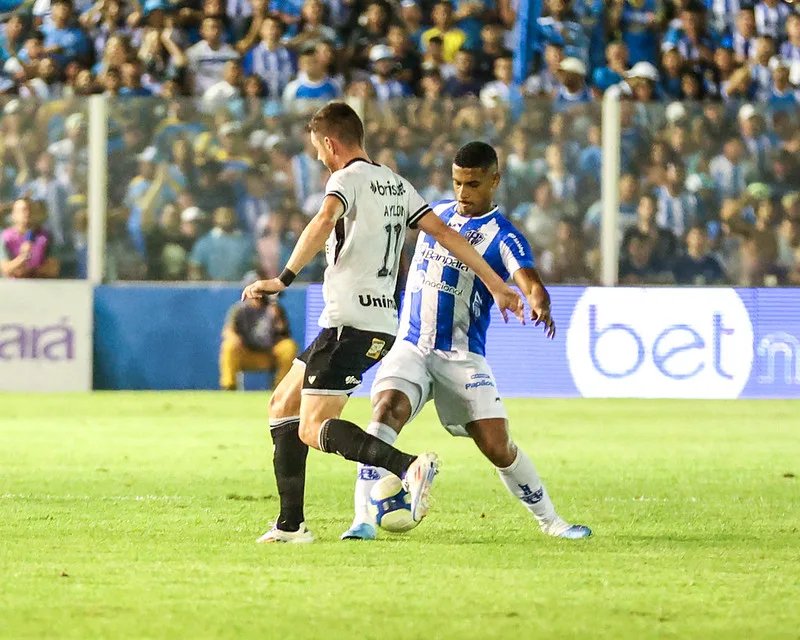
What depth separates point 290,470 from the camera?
708cm

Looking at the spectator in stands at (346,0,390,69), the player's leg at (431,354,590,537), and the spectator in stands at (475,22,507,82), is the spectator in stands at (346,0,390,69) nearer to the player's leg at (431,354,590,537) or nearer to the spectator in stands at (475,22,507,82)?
the spectator in stands at (475,22,507,82)

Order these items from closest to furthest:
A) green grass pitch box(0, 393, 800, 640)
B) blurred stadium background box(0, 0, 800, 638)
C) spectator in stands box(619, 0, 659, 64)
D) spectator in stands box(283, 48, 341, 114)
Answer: green grass pitch box(0, 393, 800, 640) → blurred stadium background box(0, 0, 800, 638) → spectator in stands box(283, 48, 341, 114) → spectator in stands box(619, 0, 659, 64)

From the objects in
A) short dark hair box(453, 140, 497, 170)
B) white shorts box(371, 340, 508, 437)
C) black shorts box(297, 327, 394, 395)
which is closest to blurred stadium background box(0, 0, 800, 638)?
white shorts box(371, 340, 508, 437)

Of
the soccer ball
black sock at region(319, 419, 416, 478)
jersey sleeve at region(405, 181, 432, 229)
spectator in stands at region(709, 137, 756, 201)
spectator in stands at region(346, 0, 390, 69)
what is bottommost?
the soccer ball

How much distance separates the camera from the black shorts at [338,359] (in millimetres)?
6891

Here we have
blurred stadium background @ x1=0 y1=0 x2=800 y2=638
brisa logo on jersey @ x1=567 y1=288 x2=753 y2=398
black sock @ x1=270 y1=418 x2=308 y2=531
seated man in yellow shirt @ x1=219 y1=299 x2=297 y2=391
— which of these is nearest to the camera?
black sock @ x1=270 y1=418 x2=308 y2=531

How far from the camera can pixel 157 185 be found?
16.5 meters

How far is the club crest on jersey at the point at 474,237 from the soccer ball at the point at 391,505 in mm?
1146

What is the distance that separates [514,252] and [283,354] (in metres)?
9.34

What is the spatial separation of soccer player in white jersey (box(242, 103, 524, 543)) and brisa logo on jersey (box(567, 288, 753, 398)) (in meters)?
9.18

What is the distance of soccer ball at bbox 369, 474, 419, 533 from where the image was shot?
6.82 m

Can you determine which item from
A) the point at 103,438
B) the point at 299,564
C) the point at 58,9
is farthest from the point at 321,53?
the point at 299,564

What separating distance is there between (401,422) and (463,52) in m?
11.0

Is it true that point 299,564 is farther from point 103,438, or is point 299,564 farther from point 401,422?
point 103,438
